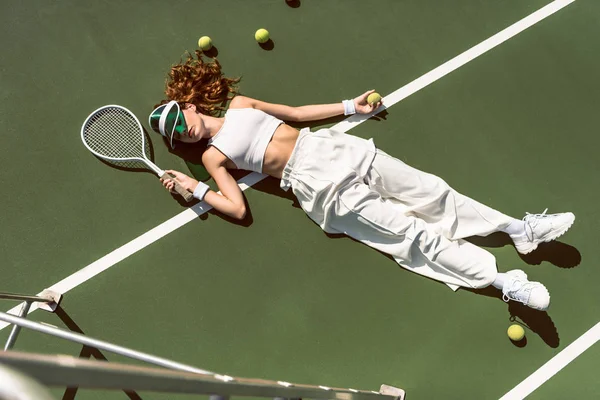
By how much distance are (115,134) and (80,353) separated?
155 centimetres

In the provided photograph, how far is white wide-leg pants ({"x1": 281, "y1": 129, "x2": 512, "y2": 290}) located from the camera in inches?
123

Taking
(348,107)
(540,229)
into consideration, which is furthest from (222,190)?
(540,229)

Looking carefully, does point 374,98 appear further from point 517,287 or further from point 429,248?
point 517,287

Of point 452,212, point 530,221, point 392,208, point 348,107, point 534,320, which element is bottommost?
point 534,320

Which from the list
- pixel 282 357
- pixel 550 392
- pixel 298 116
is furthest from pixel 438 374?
pixel 298 116

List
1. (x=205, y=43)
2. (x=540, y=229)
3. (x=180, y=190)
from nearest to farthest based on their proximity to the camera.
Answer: (x=540, y=229) < (x=180, y=190) < (x=205, y=43)

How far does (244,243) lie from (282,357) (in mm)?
837

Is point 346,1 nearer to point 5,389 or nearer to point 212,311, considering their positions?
point 212,311

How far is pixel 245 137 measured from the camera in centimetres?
319

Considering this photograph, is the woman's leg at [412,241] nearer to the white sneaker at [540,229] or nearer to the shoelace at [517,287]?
the shoelace at [517,287]

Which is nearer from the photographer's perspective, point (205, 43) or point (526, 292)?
point (526, 292)

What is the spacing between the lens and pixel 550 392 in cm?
312

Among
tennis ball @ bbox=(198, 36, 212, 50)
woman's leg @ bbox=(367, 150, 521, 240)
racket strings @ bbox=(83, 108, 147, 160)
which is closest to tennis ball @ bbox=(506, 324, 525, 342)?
woman's leg @ bbox=(367, 150, 521, 240)

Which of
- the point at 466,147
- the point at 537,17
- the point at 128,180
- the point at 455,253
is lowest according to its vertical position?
the point at 128,180
